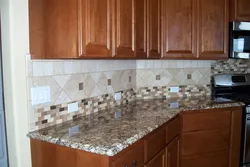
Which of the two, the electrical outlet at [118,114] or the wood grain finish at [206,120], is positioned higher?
the electrical outlet at [118,114]

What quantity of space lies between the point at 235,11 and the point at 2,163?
2538 millimetres

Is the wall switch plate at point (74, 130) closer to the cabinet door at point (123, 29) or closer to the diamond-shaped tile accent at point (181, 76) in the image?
the cabinet door at point (123, 29)

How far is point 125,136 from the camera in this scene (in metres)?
1.27

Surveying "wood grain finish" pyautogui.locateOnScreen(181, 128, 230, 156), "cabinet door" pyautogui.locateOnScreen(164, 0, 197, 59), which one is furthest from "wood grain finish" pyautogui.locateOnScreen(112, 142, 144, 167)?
"cabinet door" pyautogui.locateOnScreen(164, 0, 197, 59)

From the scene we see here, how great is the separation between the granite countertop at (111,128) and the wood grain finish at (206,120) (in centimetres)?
7

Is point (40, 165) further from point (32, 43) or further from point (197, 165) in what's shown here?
point (197, 165)

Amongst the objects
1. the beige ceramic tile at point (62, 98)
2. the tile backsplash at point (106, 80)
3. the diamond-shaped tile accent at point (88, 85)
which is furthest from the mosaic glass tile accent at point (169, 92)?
the beige ceramic tile at point (62, 98)

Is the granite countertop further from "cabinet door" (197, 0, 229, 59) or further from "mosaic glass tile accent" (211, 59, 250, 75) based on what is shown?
"mosaic glass tile accent" (211, 59, 250, 75)

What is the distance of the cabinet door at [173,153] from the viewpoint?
5.90 ft

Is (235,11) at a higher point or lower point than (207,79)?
higher

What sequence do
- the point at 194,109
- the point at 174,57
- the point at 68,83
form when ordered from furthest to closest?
the point at 174,57 → the point at 194,109 → the point at 68,83

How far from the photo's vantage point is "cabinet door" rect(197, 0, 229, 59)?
2307 millimetres

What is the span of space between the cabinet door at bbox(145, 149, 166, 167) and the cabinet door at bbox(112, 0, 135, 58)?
74 cm

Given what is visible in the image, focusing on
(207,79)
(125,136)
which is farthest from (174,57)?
(125,136)
